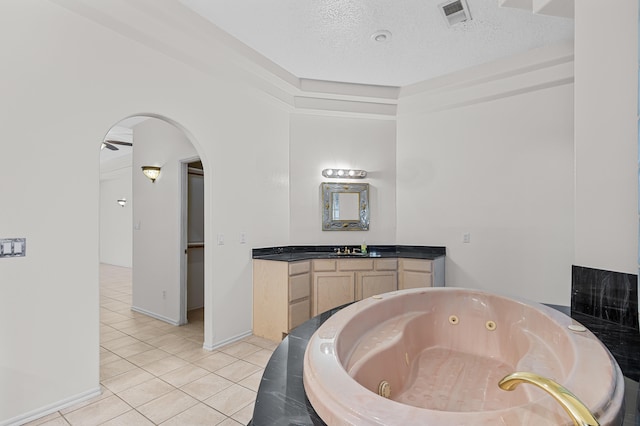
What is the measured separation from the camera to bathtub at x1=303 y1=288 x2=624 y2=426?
938 mm

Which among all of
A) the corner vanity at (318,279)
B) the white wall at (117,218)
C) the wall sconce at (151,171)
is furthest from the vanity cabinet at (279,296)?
the white wall at (117,218)

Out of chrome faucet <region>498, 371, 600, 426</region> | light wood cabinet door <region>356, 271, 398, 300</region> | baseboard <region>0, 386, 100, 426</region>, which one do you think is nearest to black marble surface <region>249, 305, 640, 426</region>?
chrome faucet <region>498, 371, 600, 426</region>

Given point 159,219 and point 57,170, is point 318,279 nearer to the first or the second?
point 159,219

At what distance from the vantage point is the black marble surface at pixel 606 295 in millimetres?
1646

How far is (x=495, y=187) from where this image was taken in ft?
12.4

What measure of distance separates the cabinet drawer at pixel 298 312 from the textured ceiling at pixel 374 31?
2.56 metres

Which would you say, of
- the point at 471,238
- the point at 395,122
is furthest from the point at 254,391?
the point at 395,122

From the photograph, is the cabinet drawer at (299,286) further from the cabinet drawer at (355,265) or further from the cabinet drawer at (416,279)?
the cabinet drawer at (416,279)

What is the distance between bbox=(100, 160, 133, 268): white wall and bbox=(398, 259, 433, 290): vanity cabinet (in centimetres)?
688

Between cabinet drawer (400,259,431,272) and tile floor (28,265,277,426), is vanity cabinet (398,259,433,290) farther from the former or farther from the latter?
tile floor (28,265,277,426)

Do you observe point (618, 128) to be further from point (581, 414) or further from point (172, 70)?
point (172, 70)

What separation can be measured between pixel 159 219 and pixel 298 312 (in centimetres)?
204

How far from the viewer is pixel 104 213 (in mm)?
9109

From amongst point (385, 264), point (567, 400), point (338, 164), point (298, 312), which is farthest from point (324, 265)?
point (567, 400)
